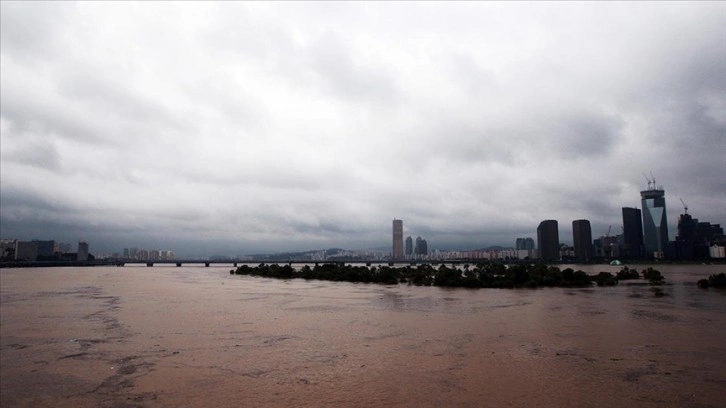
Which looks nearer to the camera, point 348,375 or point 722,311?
point 348,375

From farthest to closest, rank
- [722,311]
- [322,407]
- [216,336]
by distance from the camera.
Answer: [722,311]
[216,336]
[322,407]

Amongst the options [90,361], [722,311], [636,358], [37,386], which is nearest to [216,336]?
[90,361]

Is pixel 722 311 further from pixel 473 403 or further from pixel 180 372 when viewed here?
pixel 180 372

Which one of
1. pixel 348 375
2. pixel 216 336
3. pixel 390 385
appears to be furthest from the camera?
pixel 216 336

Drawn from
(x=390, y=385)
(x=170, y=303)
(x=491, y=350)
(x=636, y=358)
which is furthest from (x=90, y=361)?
(x=170, y=303)

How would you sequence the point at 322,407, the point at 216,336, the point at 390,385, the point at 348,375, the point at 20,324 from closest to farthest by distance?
1. the point at 322,407
2. the point at 390,385
3. the point at 348,375
4. the point at 216,336
5. the point at 20,324

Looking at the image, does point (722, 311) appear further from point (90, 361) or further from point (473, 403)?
point (90, 361)
